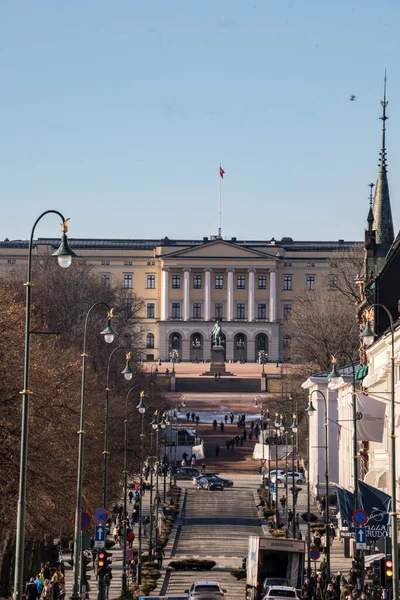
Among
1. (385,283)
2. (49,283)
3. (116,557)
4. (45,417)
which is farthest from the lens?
(49,283)

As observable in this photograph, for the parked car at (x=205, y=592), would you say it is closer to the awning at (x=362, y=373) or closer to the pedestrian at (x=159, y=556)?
the pedestrian at (x=159, y=556)

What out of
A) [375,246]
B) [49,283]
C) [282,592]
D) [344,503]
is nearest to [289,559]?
[344,503]

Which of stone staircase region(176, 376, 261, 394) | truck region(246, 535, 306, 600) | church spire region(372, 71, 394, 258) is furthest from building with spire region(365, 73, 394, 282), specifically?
stone staircase region(176, 376, 261, 394)

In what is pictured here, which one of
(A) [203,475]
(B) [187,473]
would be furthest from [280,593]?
(B) [187,473]

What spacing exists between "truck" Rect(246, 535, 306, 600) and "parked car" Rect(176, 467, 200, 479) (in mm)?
55148

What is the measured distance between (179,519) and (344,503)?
34.5 metres

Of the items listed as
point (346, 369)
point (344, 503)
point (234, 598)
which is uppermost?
point (346, 369)

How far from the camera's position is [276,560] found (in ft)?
154

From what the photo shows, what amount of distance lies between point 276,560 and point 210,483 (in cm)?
4725

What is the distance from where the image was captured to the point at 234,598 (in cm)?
4903

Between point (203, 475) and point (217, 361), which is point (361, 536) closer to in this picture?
point (203, 475)

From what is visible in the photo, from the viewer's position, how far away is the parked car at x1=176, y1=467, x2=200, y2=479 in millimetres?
102500

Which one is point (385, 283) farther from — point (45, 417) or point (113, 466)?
point (45, 417)

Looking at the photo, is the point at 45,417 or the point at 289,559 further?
the point at 289,559
